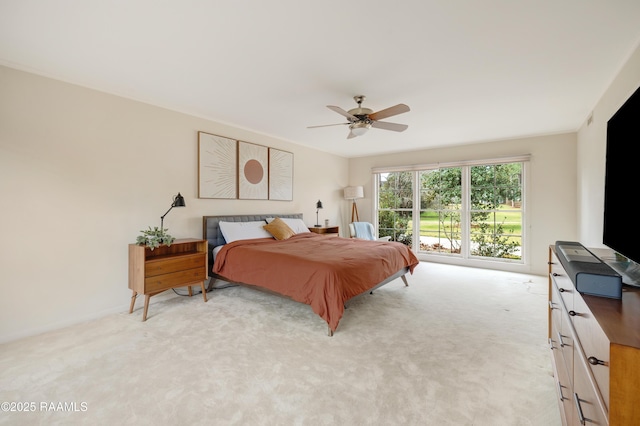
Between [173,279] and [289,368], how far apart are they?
185 centimetres

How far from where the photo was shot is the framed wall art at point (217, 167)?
397 centimetres

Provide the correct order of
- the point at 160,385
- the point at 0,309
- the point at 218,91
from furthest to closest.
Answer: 1. the point at 218,91
2. the point at 0,309
3. the point at 160,385

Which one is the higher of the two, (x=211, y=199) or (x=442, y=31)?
(x=442, y=31)

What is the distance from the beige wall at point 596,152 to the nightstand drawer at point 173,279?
4.51m

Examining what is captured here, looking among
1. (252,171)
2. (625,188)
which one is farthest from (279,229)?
(625,188)

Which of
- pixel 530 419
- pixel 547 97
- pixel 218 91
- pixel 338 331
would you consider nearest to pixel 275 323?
pixel 338 331

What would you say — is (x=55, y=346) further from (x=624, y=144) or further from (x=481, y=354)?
(x=624, y=144)

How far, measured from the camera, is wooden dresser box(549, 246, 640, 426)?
729 mm

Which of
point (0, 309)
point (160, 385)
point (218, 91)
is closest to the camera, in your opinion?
point (160, 385)

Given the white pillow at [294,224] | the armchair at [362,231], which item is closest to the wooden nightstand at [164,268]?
the white pillow at [294,224]

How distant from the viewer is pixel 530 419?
1571 mm

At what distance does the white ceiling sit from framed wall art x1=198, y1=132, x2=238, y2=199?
1.76 ft

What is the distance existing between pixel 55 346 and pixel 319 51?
11.2ft

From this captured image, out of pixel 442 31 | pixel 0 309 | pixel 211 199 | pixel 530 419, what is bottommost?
pixel 530 419
